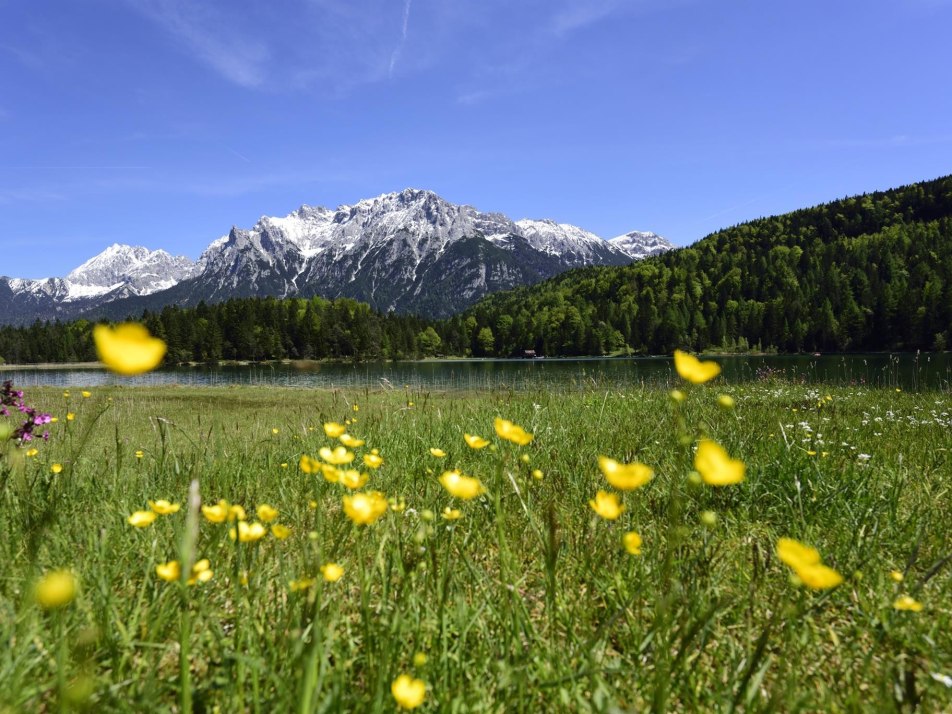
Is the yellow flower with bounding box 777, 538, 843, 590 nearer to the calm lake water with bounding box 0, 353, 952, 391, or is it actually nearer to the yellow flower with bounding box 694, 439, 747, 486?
the yellow flower with bounding box 694, 439, 747, 486

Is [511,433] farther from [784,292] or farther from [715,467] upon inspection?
[784,292]

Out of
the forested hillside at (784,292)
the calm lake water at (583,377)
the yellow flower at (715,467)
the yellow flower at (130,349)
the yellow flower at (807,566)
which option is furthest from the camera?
the forested hillside at (784,292)

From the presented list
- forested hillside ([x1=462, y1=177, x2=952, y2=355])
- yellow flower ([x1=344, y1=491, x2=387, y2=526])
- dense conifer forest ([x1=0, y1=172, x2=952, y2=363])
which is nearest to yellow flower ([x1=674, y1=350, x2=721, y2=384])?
yellow flower ([x1=344, y1=491, x2=387, y2=526])

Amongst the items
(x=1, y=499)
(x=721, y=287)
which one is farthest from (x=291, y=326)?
(x=1, y=499)

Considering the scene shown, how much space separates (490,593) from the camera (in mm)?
1837

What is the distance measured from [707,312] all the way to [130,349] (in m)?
127

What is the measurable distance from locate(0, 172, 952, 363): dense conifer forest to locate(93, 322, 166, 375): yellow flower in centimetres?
10001

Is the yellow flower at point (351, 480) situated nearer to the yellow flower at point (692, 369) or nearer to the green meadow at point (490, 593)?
the green meadow at point (490, 593)

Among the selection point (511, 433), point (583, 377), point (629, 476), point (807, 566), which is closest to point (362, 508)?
point (511, 433)

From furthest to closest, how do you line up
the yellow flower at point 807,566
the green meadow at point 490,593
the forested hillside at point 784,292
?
the forested hillside at point 784,292
the green meadow at point 490,593
the yellow flower at point 807,566

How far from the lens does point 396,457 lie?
13.6ft

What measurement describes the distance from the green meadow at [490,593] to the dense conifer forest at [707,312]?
98.3 metres

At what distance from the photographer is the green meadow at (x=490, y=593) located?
121 centimetres

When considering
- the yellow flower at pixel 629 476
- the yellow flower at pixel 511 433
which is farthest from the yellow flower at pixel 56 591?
the yellow flower at pixel 629 476
